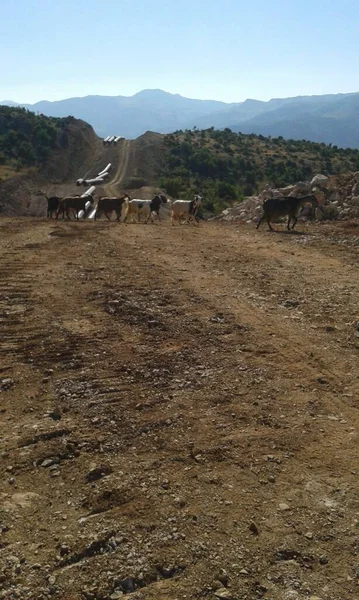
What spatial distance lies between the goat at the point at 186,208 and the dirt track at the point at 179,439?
9.28m

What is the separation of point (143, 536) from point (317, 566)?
4.14 feet

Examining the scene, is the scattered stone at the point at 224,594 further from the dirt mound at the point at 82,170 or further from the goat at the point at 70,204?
the dirt mound at the point at 82,170

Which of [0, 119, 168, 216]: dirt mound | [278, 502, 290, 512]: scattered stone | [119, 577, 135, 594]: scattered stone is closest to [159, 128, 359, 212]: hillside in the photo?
[0, 119, 168, 216]: dirt mound

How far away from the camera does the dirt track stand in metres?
3.96

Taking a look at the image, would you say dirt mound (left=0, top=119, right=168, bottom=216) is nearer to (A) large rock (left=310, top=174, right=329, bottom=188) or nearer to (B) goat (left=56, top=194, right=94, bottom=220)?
(B) goat (left=56, top=194, right=94, bottom=220)

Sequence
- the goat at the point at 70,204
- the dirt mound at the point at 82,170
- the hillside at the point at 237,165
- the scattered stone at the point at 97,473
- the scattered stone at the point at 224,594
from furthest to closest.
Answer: the hillside at the point at 237,165, the dirt mound at the point at 82,170, the goat at the point at 70,204, the scattered stone at the point at 97,473, the scattered stone at the point at 224,594

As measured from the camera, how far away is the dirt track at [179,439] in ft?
13.0

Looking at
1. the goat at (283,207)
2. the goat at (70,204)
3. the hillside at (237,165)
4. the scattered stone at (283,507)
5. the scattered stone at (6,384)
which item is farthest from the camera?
the hillside at (237,165)

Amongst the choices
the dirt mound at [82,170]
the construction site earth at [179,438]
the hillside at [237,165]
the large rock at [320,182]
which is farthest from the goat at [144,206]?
the hillside at [237,165]

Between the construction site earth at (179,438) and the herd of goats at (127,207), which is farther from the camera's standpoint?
the herd of goats at (127,207)

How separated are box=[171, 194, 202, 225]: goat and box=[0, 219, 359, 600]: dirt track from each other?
9.28 m

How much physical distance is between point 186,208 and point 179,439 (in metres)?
14.8

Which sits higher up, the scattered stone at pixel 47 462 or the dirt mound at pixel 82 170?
the dirt mound at pixel 82 170

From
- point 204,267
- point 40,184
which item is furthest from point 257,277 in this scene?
point 40,184
